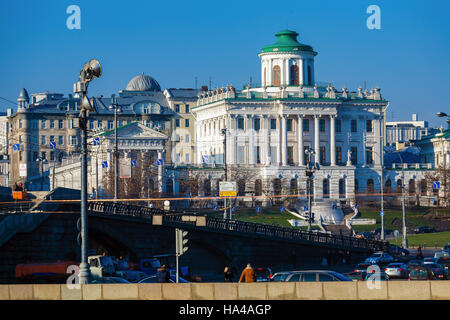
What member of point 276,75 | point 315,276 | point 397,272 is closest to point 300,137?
point 276,75

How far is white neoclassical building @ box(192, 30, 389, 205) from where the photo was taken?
14938 centimetres

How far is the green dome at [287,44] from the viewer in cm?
15530

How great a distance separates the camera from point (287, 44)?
6137 inches

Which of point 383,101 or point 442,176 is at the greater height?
point 383,101

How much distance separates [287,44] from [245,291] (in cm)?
11965

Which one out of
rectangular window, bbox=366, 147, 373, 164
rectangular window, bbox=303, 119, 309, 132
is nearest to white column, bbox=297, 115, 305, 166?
rectangular window, bbox=303, 119, 309, 132

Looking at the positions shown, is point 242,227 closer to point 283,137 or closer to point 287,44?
point 283,137

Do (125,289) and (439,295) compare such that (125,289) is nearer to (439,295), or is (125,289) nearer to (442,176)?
(439,295)

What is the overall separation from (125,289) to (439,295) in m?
10.8

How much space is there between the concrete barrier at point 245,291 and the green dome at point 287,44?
118m

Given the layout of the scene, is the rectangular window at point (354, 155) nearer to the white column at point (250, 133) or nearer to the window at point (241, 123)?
the white column at point (250, 133)

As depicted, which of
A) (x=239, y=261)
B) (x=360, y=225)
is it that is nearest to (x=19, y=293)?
(x=239, y=261)
